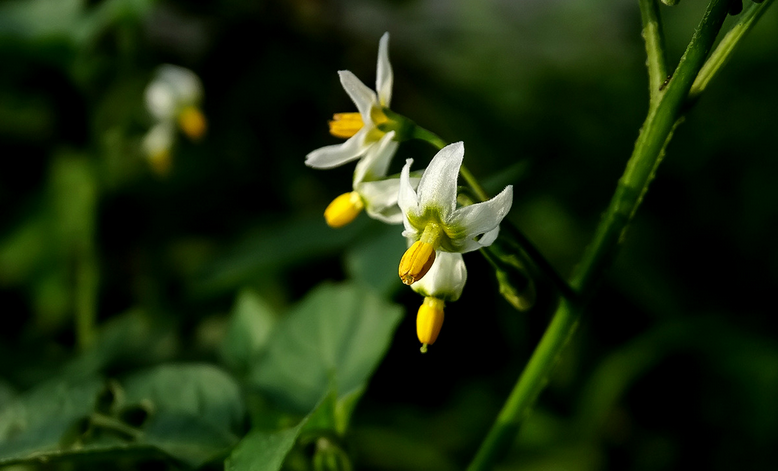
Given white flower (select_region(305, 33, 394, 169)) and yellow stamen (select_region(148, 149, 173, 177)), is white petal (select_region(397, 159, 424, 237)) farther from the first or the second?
yellow stamen (select_region(148, 149, 173, 177))

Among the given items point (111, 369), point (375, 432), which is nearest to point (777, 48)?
point (375, 432)

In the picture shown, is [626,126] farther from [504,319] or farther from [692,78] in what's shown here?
[692,78]

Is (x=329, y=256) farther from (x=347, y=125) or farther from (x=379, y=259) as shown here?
(x=347, y=125)

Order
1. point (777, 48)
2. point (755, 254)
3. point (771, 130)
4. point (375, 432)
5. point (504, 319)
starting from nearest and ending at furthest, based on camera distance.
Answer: point (375, 432), point (504, 319), point (755, 254), point (771, 130), point (777, 48)

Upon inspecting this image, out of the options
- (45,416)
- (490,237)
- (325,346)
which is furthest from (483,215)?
(45,416)

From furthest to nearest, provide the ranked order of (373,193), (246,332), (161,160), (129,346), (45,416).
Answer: (161,160) < (129,346) < (246,332) < (45,416) < (373,193)

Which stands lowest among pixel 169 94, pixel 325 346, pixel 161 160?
pixel 161 160
